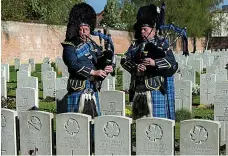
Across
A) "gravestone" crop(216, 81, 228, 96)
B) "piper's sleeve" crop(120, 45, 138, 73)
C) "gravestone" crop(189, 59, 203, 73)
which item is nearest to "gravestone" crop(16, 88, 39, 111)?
"piper's sleeve" crop(120, 45, 138, 73)

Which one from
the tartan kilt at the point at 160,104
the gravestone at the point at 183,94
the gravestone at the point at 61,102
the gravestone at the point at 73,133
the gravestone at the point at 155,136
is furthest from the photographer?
the gravestone at the point at 183,94

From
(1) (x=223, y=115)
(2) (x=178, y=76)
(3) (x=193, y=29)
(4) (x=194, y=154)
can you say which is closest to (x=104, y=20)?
(3) (x=193, y=29)

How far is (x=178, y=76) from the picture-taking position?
11.2 m

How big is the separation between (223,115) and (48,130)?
362 cm

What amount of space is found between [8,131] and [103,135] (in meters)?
1.41

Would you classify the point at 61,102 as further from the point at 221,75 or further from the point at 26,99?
the point at 221,75

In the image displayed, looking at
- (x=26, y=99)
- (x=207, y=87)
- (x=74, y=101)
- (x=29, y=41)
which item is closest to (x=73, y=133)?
(x=74, y=101)

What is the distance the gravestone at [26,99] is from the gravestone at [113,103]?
1.22 metres

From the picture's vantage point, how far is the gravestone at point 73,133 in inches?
222

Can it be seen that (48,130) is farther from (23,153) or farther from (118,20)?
(118,20)

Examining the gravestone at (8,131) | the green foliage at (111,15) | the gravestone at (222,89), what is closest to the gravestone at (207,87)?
the gravestone at (222,89)

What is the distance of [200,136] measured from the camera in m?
5.09

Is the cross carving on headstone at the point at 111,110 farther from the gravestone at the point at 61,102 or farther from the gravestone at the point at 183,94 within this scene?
the gravestone at the point at 183,94

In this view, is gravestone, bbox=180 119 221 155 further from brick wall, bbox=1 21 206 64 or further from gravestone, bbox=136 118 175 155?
brick wall, bbox=1 21 206 64
